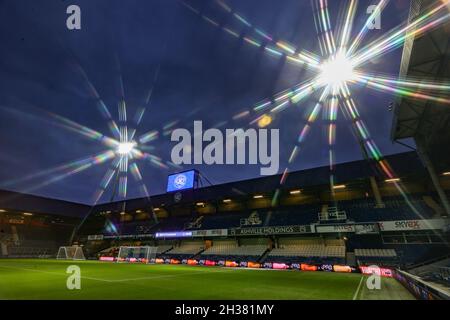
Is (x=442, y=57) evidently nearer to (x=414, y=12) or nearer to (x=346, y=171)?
(x=414, y=12)

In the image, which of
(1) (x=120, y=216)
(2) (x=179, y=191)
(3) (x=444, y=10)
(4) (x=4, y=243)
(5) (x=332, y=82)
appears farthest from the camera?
(1) (x=120, y=216)

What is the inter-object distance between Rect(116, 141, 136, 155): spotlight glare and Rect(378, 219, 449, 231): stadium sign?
167 ft

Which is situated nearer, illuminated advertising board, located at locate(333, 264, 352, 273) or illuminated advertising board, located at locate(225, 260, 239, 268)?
illuminated advertising board, located at locate(333, 264, 352, 273)

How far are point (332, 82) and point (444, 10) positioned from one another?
13.0 m

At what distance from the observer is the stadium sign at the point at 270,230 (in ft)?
105

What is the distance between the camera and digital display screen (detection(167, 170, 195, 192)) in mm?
48094

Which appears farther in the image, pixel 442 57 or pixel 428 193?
pixel 428 193

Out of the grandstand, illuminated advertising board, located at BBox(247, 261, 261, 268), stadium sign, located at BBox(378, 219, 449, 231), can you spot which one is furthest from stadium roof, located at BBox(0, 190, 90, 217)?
stadium sign, located at BBox(378, 219, 449, 231)

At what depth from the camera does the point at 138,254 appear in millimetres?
46438

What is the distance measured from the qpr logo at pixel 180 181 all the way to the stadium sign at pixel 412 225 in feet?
110

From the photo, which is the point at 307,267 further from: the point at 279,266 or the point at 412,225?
the point at 412,225

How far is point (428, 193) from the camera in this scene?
1208 inches

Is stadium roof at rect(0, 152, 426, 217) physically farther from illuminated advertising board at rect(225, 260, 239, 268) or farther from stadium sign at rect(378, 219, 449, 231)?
illuminated advertising board at rect(225, 260, 239, 268)
